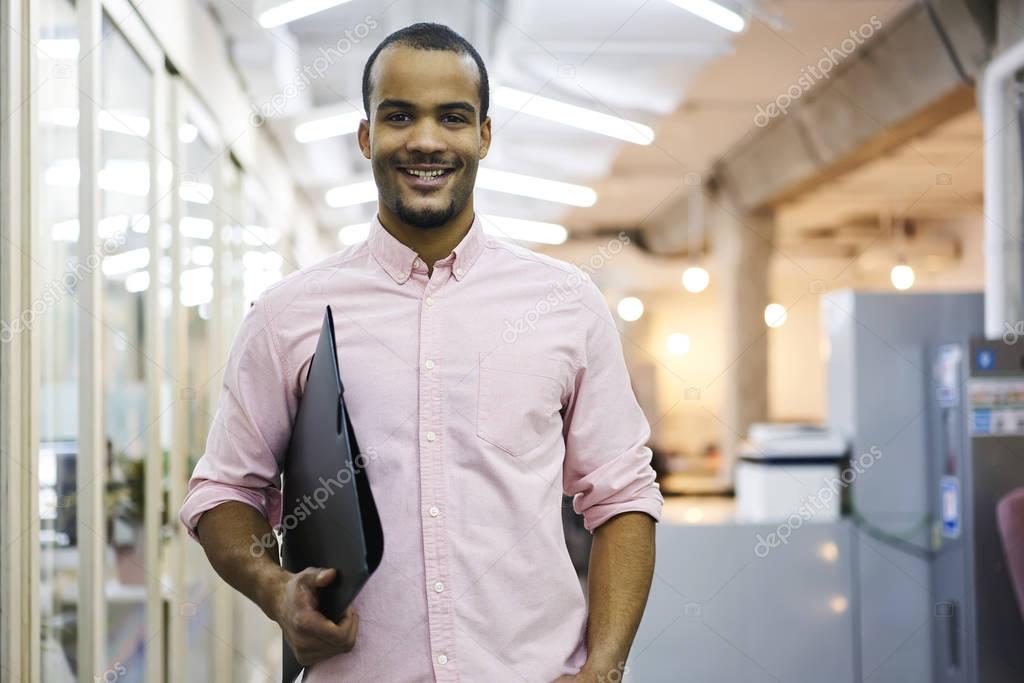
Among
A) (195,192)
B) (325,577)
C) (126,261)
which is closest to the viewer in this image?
(325,577)

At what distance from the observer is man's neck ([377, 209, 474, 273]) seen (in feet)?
4.96

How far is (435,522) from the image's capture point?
138cm

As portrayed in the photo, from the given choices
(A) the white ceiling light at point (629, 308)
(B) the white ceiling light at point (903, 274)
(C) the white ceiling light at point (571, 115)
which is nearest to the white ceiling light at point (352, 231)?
(A) the white ceiling light at point (629, 308)

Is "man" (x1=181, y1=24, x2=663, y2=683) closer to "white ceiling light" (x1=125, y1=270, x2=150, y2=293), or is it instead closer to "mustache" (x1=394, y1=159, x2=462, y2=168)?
"mustache" (x1=394, y1=159, x2=462, y2=168)

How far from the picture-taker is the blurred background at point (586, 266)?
259 cm


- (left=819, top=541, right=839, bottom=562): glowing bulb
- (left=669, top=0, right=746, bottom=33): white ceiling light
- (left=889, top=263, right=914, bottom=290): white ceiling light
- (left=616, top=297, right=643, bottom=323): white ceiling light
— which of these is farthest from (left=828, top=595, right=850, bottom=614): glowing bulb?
(left=616, top=297, right=643, bottom=323): white ceiling light

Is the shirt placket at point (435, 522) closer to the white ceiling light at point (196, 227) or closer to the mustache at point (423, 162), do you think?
the mustache at point (423, 162)

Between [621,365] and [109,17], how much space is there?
6.82 feet

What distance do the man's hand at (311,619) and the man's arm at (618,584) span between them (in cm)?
35

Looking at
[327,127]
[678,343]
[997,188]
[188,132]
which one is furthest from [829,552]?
[678,343]

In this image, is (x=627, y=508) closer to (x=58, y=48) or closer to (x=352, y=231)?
(x=58, y=48)

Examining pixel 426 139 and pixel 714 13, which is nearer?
pixel 426 139

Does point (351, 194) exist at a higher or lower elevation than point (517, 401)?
higher

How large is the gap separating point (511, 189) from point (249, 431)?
23.9ft
